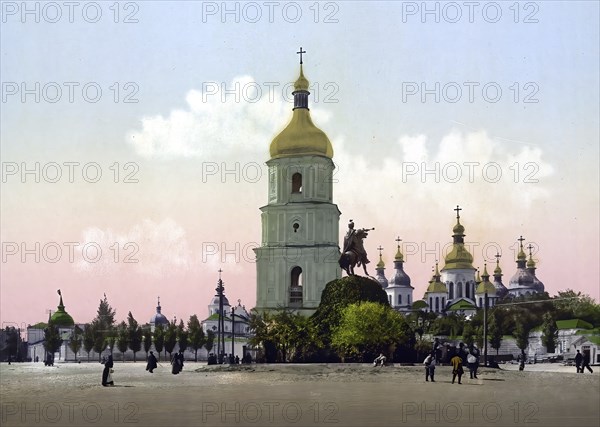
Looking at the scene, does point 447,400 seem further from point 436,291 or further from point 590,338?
point 436,291

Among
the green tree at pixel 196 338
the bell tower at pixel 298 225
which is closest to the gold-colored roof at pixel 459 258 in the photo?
the green tree at pixel 196 338

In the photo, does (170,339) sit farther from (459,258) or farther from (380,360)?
(459,258)

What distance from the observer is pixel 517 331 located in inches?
2842

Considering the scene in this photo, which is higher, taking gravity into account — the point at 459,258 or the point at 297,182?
the point at 297,182

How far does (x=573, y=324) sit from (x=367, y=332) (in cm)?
3725

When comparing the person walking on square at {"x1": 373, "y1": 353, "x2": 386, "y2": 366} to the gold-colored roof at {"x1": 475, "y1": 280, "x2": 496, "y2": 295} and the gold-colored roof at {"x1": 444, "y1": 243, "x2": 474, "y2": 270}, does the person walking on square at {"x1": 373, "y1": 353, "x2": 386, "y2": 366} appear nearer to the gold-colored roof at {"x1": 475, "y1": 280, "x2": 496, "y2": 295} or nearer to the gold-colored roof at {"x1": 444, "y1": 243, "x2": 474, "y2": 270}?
the gold-colored roof at {"x1": 475, "y1": 280, "x2": 496, "y2": 295}

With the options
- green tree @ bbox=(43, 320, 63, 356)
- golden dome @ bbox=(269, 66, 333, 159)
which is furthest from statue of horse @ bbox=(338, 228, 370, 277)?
green tree @ bbox=(43, 320, 63, 356)

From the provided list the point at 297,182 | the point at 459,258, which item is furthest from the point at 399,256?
the point at 297,182

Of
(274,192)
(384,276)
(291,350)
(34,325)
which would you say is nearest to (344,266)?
(291,350)

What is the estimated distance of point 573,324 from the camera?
69.4m

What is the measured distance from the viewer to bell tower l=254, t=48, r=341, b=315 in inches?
2397

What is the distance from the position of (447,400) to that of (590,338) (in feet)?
152

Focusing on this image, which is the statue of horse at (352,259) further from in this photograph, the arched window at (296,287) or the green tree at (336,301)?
the arched window at (296,287)

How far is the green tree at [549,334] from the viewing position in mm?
68312
